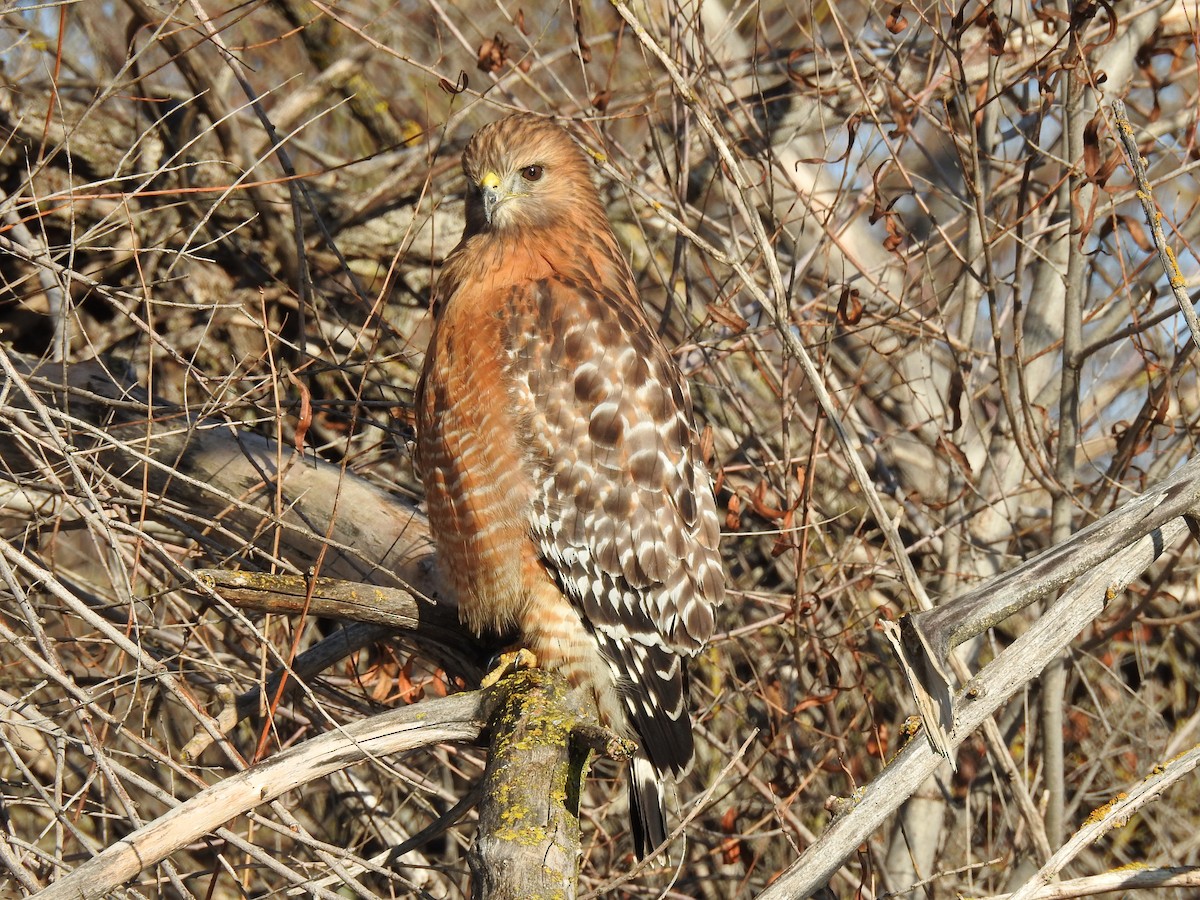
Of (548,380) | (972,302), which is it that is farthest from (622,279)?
(972,302)

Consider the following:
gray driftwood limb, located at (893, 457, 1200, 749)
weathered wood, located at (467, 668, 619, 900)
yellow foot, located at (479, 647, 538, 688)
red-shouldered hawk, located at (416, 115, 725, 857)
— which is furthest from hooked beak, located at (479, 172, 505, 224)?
gray driftwood limb, located at (893, 457, 1200, 749)

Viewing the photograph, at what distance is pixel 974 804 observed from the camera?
5.42 meters

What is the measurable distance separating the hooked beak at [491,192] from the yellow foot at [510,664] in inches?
57.9

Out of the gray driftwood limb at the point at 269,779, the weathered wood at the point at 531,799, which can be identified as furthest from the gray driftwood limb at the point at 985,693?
the gray driftwood limb at the point at 269,779

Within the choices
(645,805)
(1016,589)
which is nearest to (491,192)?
(645,805)

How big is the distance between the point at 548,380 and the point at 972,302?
2090mm

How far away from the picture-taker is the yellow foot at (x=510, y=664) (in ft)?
11.7

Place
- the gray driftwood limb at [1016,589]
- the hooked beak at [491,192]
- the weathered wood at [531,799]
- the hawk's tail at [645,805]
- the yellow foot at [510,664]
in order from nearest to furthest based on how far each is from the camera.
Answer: the gray driftwood limb at [1016,589] → the weathered wood at [531,799] → the yellow foot at [510,664] → the hawk's tail at [645,805] → the hooked beak at [491,192]

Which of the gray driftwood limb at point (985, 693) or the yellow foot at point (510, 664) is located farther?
the yellow foot at point (510, 664)

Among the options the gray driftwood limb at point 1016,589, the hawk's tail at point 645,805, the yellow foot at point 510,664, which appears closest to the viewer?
the gray driftwood limb at point 1016,589

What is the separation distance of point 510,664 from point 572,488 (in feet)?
1.91

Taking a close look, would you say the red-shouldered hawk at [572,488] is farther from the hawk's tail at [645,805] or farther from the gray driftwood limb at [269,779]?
the gray driftwood limb at [269,779]

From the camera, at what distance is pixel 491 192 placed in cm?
403

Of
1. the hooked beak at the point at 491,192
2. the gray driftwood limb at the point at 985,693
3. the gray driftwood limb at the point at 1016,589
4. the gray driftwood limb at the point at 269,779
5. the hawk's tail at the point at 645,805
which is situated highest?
the hooked beak at the point at 491,192
